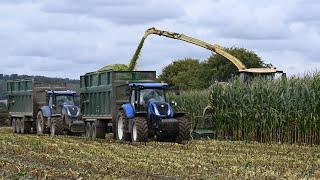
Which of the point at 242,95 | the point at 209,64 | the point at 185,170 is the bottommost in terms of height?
the point at 185,170

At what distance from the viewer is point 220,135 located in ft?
102

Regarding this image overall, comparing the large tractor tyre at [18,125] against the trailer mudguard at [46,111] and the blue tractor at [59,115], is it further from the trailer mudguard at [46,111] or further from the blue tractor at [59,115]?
the trailer mudguard at [46,111]

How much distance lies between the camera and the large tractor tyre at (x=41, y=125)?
3525 centimetres

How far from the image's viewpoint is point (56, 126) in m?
33.3

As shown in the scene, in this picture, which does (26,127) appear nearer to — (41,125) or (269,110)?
(41,125)

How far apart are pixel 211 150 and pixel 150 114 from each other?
12.8 feet

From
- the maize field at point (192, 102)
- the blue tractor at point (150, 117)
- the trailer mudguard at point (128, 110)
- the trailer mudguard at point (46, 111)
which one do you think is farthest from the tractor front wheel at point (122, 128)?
the maize field at point (192, 102)

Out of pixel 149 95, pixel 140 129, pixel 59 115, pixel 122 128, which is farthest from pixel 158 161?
pixel 59 115

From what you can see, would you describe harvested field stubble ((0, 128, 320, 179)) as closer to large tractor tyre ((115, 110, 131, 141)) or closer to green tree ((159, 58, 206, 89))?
large tractor tyre ((115, 110, 131, 141))

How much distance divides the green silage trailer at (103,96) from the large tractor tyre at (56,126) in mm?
1611

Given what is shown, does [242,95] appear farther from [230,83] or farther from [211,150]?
Answer: [211,150]

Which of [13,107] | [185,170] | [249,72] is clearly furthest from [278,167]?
[13,107]

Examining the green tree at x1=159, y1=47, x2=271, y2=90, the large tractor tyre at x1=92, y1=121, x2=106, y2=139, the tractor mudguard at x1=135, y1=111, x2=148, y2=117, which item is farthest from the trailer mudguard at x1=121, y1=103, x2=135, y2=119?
the green tree at x1=159, y1=47, x2=271, y2=90

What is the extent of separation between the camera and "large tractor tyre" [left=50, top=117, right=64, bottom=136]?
3331 centimetres
